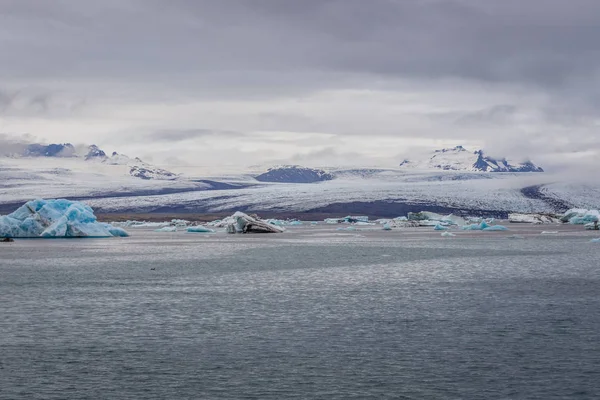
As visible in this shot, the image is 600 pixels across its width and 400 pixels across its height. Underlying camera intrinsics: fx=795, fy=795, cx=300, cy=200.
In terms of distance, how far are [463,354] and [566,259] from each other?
73.7 ft

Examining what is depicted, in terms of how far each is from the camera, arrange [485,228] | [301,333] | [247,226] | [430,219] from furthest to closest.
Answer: [430,219]
[485,228]
[247,226]
[301,333]

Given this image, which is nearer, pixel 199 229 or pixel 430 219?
pixel 199 229

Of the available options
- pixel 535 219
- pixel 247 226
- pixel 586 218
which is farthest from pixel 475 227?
pixel 535 219

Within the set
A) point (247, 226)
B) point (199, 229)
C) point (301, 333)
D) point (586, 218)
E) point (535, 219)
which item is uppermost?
point (586, 218)

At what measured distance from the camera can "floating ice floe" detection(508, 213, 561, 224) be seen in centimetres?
10200

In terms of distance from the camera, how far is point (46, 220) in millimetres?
56469

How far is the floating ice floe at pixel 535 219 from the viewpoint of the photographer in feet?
335

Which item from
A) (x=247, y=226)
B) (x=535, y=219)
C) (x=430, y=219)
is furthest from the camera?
(x=535, y=219)

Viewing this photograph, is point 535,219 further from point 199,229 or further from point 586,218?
point 199,229

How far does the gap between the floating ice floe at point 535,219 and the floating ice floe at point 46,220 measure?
206 ft

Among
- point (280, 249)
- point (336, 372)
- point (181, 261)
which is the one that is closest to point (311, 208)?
point (280, 249)

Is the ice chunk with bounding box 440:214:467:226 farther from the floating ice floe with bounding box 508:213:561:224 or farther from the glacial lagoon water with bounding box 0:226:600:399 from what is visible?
the glacial lagoon water with bounding box 0:226:600:399

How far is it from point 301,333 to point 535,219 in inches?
3623

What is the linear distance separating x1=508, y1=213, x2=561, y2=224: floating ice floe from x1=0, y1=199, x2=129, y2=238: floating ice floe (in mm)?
62911
